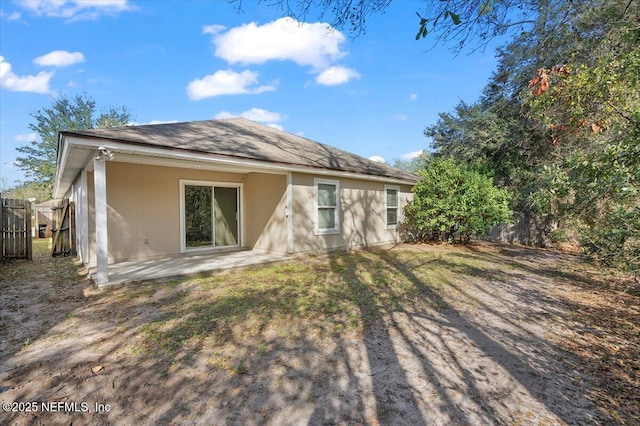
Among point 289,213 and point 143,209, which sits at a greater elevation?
point 143,209

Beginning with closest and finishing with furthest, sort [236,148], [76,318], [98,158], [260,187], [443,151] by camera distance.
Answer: [76,318] → [98,158] → [236,148] → [260,187] → [443,151]

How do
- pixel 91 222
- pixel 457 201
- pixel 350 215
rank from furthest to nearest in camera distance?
pixel 457 201 → pixel 350 215 → pixel 91 222

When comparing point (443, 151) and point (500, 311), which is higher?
point (443, 151)

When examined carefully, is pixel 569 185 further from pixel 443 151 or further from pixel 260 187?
pixel 443 151

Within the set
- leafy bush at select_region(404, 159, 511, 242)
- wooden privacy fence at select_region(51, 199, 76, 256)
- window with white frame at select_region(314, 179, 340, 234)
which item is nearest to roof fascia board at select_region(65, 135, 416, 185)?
window with white frame at select_region(314, 179, 340, 234)

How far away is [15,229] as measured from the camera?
28.4ft

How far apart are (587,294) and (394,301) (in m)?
3.59

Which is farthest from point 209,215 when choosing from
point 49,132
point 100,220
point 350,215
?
point 49,132

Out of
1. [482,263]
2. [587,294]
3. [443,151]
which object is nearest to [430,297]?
[587,294]

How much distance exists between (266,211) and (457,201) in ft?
21.6

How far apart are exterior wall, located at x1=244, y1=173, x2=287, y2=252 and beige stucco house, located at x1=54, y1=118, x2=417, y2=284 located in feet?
0.09

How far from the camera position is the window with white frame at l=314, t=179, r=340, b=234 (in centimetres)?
937

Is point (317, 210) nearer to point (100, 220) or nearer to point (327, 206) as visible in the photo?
point (327, 206)

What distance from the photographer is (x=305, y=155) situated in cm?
976
